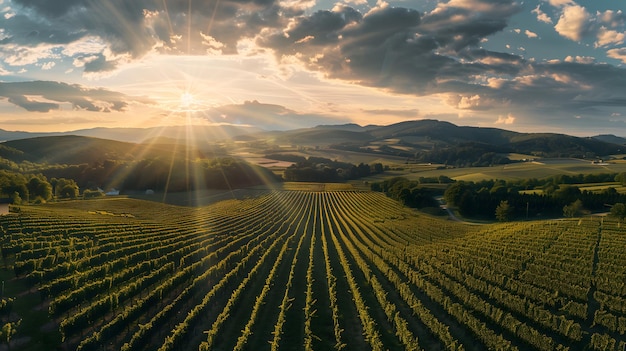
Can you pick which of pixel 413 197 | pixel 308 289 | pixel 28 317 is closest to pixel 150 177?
pixel 413 197

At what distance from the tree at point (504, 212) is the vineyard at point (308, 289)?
89.8 ft

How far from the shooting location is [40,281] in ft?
120

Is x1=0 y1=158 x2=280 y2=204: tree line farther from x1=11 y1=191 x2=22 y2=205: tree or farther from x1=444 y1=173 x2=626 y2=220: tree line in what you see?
x1=444 y1=173 x2=626 y2=220: tree line

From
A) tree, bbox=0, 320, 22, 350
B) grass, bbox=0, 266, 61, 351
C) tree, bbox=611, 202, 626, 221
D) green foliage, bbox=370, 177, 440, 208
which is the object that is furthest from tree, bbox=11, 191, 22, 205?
tree, bbox=611, 202, 626, 221

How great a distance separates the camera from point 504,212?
326ft

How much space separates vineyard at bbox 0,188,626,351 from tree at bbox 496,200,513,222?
2738 centimetres

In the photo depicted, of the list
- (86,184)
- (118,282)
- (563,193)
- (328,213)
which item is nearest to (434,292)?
(118,282)

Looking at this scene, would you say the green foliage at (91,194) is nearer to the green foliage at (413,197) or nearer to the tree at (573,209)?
the green foliage at (413,197)

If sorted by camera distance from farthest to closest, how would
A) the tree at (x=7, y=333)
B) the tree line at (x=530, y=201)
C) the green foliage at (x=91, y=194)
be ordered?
the green foliage at (x=91, y=194) < the tree line at (x=530, y=201) < the tree at (x=7, y=333)

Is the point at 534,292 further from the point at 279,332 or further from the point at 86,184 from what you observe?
the point at 86,184

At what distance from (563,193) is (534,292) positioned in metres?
88.8

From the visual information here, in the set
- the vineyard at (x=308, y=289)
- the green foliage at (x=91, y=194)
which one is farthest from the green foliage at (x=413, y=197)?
the green foliage at (x=91, y=194)

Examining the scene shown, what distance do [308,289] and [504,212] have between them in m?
Answer: 81.6

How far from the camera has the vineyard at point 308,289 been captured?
27.5m
